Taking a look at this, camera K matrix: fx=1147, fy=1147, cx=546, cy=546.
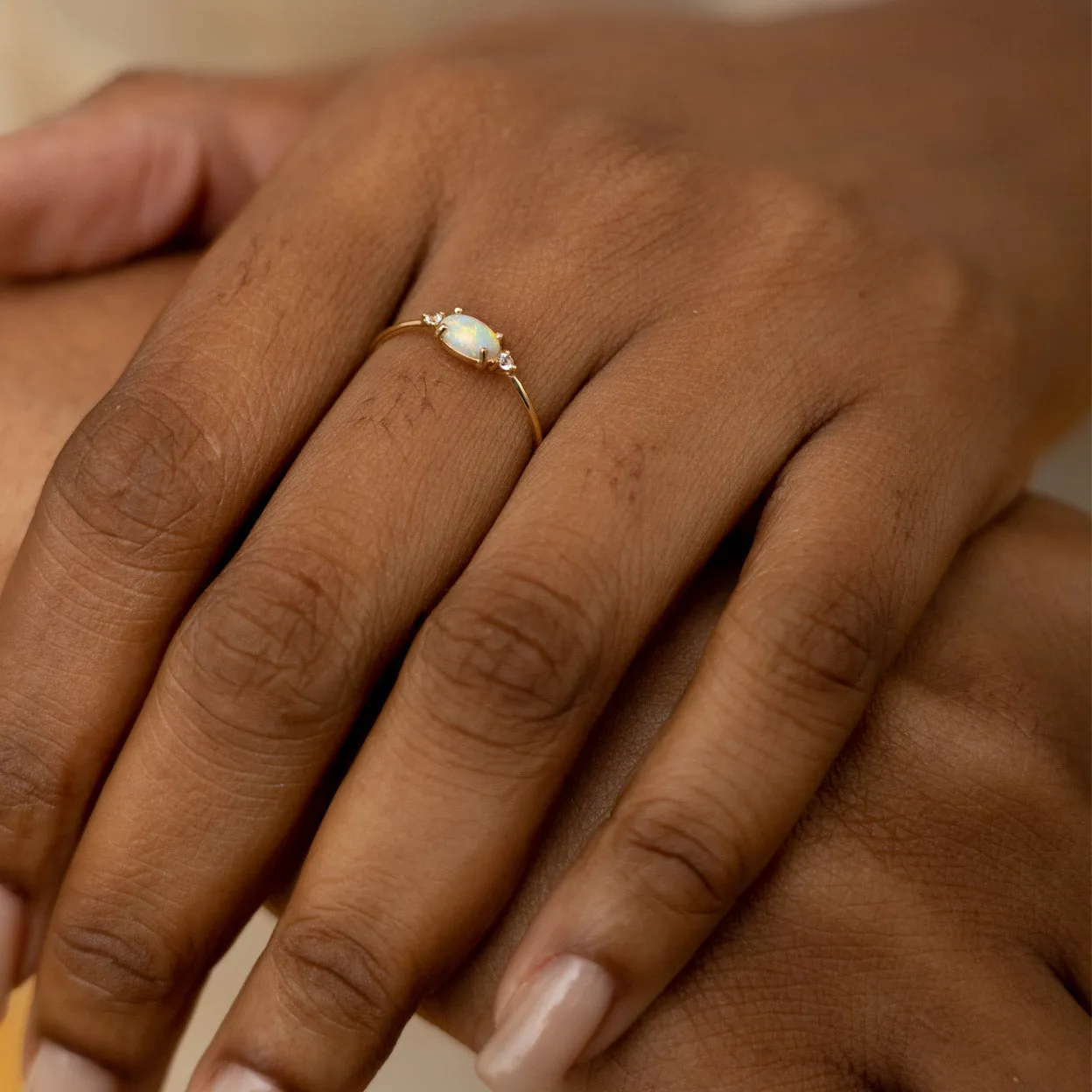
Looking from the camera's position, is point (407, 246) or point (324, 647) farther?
point (407, 246)

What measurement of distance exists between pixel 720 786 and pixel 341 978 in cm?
24

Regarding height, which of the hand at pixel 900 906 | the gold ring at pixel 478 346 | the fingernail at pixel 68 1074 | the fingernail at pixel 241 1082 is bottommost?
the fingernail at pixel 68 1074

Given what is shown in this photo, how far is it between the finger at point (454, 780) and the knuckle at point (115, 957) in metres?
0.06

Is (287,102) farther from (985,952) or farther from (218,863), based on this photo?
(985,952)

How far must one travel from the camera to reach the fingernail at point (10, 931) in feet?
2.39

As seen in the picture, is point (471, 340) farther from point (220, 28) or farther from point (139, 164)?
point (220, 28)

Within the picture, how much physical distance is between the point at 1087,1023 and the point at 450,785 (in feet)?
1.46

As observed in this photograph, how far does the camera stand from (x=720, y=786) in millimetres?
658

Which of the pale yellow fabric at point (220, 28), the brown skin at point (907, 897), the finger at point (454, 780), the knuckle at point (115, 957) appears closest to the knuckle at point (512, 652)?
the finger at point (454, 780)

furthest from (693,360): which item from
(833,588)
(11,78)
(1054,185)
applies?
(11,78)

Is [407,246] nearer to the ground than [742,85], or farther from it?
nearer to the ground

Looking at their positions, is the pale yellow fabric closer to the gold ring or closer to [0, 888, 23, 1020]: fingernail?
the gold ring

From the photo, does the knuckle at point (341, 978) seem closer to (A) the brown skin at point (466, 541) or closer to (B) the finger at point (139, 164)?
(A) the brown skin at point (466, 541)

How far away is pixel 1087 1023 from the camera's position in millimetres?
740
